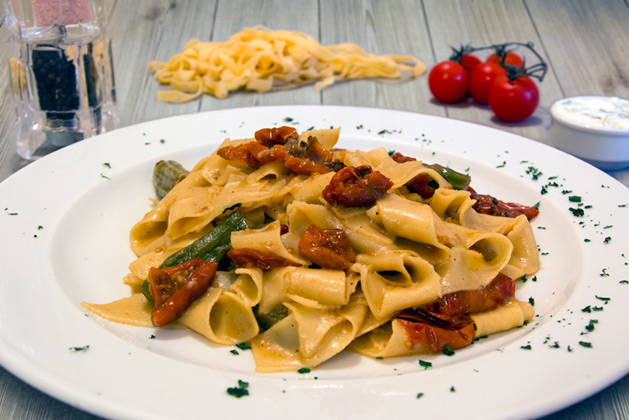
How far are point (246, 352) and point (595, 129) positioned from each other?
4.47 meters

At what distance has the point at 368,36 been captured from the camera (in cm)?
1077

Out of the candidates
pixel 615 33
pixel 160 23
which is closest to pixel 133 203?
pixel 160 23

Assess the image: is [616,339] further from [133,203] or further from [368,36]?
[368,36]

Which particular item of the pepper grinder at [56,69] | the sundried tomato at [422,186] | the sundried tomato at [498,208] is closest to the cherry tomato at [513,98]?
the sundried tomato at [498,208]

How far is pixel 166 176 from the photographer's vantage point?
5797mm

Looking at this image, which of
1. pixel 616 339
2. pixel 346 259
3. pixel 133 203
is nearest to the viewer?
pixel 616 339

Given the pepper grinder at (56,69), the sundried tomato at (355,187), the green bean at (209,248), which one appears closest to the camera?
the sundried tomato at (355,187)

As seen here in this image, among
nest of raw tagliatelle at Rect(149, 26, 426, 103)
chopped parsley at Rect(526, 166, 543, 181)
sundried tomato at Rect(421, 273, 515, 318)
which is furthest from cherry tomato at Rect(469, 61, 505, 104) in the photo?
sundried tomato at Rect(421, 273, 515, 318)

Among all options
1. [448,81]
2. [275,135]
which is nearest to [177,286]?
[275,135]

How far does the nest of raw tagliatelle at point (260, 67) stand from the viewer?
869cm

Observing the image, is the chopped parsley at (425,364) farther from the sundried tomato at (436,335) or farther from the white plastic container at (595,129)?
the white plastic container at (595,129)

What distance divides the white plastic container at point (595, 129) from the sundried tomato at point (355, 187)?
325 cm

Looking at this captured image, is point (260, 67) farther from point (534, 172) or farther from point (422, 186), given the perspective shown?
Result: point (422, 186)

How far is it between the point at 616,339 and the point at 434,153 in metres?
2.89
